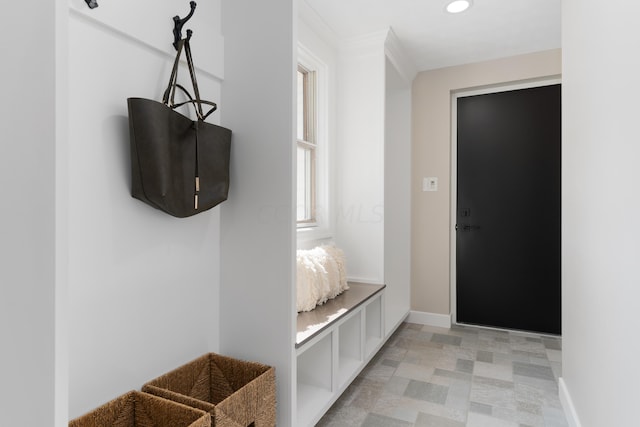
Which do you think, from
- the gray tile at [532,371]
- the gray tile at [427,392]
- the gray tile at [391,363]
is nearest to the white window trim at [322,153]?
the gray tile at [391,363]

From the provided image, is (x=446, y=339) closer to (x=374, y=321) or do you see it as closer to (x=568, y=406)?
(x=374, y=321)

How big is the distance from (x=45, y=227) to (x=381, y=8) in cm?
241

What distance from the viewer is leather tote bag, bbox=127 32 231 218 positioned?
102 cm

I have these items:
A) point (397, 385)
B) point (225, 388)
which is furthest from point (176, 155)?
point (397, 385)

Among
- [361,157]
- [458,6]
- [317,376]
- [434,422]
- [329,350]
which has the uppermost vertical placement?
[458,6]

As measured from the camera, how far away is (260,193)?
1377mm

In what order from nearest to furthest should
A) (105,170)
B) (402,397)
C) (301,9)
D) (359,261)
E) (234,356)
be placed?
(105,170) < (234,356) < (402,397) < (301,9) < (359,261)

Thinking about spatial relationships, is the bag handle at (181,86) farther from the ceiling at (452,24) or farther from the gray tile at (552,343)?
the gray tile at (552,343)

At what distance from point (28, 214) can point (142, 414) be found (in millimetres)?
928

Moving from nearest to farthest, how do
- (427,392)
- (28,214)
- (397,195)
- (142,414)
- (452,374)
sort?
(28,214)
(142,414)
(427,392)
(452,374)
(397,195)

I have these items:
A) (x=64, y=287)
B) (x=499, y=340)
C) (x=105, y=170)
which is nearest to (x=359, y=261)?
(x=499, y=340)

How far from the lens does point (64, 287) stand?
0.42m

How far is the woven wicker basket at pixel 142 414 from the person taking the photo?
0.97 m

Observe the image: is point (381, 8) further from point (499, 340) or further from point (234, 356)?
point (499, 340)
